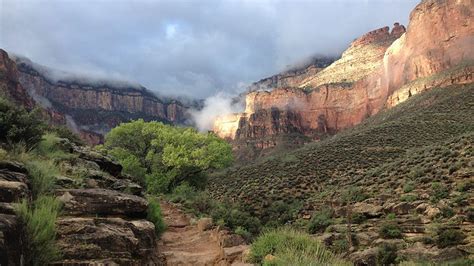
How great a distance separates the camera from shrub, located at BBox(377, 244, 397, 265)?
515 inches

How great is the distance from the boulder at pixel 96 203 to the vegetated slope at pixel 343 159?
2340 cm

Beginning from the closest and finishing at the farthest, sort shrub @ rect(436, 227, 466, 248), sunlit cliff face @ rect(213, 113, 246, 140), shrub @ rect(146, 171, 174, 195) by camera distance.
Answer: shrub @ rect(436, 227, 466, 248) < shrub @ rect(146, 171, 174, 195) < sunlit cliff face @ rect(213, 113, 246, 140)

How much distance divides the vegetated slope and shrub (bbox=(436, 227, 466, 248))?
1705 cm

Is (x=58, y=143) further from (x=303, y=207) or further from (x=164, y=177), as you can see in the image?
(x=303, y=207)

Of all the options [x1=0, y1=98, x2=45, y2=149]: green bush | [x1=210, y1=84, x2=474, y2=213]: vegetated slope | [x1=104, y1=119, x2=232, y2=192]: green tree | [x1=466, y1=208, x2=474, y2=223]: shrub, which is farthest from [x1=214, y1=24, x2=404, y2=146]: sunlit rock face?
[x1=0, y1=98, x2=45, y2=149]: green bush

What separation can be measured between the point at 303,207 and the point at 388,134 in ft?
87.1

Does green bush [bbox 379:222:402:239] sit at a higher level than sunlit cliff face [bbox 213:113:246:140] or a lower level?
lower

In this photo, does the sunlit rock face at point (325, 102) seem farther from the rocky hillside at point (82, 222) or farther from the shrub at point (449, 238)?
the rocky hillside at point (82, 222)

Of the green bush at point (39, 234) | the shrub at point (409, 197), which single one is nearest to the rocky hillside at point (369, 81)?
the shrub at point (409, 197)

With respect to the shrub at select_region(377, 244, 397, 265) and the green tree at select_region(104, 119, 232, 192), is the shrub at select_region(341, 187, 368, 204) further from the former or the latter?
the shrub at select_region(377, 244, 397, 265)

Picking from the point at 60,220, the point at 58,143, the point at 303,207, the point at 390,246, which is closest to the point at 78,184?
the point at 60,220

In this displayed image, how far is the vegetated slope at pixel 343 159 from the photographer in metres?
35.8

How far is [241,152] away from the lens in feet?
420

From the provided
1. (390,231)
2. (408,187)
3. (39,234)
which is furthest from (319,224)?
(39,234)
